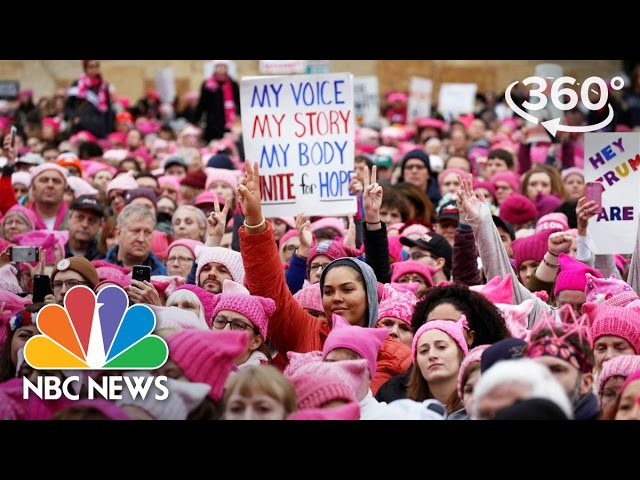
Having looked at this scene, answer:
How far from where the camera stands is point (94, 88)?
18406 millimetres

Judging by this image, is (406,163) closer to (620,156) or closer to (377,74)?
(620,156)

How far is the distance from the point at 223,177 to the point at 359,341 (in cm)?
565

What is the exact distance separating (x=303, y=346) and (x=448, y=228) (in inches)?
120

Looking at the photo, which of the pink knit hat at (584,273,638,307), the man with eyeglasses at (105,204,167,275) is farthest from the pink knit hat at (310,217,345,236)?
the pink knit hat at (584,273,638,307)

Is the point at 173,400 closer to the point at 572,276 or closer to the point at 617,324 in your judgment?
the point at 617,324

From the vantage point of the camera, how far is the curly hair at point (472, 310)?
708cm

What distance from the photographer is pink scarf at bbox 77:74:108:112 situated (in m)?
18.3

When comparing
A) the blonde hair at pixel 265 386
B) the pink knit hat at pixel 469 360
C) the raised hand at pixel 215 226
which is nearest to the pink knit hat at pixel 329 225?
the raised hand at pixel 215 226

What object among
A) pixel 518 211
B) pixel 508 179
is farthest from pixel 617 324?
pixel 508 179

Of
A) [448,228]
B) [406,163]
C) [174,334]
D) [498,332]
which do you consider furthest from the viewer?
[406,163]

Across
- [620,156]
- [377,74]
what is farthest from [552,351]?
[377,74]

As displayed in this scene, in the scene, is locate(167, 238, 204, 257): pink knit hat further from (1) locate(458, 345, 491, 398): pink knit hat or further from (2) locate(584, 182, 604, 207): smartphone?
(1) locate(458, 345, 491, 398): pink knit hat

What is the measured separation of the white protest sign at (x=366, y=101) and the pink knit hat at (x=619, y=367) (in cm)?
1391

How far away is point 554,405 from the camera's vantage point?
16.8 ft
